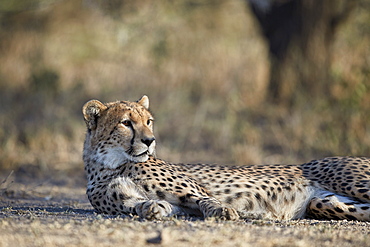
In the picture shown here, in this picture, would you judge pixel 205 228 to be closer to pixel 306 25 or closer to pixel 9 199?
pixel 9 199

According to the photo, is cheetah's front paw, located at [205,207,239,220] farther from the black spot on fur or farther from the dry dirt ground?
the black spot on fur

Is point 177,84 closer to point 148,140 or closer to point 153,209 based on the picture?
point 148,140

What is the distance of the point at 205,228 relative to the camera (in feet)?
10.5

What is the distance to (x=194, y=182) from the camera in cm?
411

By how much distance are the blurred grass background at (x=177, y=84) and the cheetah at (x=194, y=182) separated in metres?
2.63

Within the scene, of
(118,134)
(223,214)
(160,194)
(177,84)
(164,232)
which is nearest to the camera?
(164,232)

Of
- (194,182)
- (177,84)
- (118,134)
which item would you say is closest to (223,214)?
(194,182)

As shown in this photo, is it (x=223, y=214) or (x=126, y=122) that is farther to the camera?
(x=126, y=122)

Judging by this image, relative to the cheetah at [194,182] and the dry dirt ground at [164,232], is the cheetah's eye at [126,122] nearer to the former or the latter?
the cheetah at [194,182]

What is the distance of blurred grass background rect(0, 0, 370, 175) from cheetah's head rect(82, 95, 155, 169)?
2614mm

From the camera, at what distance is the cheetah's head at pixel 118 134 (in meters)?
4.07

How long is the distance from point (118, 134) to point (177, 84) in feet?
20.7

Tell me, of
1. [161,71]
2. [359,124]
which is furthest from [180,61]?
[359,124]

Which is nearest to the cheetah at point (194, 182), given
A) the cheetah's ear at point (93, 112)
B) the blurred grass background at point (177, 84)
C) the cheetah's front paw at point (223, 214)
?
the cheetah's ear at point (93, 112)
